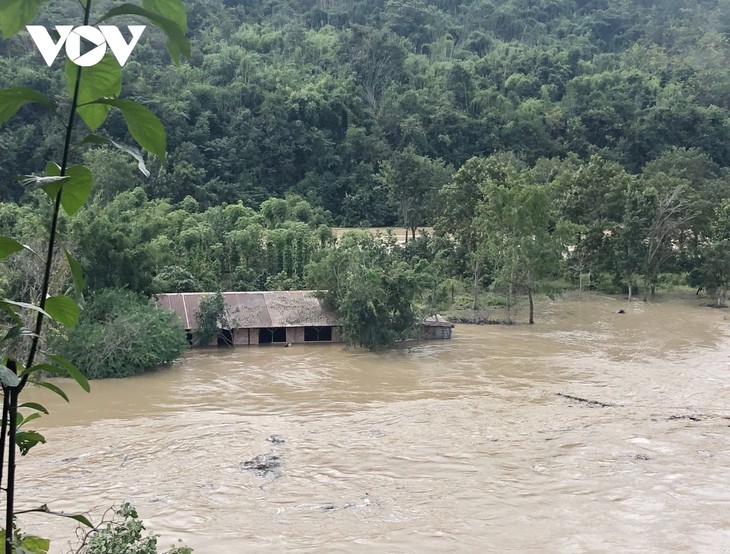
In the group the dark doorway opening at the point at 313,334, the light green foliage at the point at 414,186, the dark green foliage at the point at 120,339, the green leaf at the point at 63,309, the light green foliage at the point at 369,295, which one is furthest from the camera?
the light green foliage at the point at 414,186

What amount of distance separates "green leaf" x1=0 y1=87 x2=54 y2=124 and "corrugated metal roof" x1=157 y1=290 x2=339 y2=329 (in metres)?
15.0

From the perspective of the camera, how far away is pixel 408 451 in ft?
33.8

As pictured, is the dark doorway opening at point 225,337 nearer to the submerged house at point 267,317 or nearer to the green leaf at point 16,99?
the submerged house at point 267,317

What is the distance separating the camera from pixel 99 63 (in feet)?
3.34

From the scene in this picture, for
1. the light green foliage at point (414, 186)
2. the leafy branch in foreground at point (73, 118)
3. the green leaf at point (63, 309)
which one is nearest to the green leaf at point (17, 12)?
the leafy branch in foreground at point (73, 118)

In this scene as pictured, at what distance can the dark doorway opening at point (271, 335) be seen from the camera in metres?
16.4

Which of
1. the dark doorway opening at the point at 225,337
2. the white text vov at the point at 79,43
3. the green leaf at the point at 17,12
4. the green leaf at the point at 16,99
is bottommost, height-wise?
the dark doorway opening at the point at 225,337

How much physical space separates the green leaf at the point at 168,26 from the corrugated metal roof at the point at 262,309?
15.0 metres

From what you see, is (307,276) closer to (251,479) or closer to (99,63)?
(251,479)

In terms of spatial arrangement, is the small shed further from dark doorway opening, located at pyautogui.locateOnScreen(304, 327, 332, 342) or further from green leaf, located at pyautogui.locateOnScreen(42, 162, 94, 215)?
green leaf, located at pyautogui.locateOnScreen(42, 162, 94, 215)

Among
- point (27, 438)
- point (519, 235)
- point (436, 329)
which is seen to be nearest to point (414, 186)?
point (519, 235)

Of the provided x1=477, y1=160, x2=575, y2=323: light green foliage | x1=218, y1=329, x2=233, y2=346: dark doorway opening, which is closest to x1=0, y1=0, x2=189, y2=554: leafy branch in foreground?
x1=218, y1=329, x2=233, y2=346: dark doorway opening

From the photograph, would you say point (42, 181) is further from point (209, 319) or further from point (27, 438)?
point (209, 319)

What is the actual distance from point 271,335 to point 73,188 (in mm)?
15596
